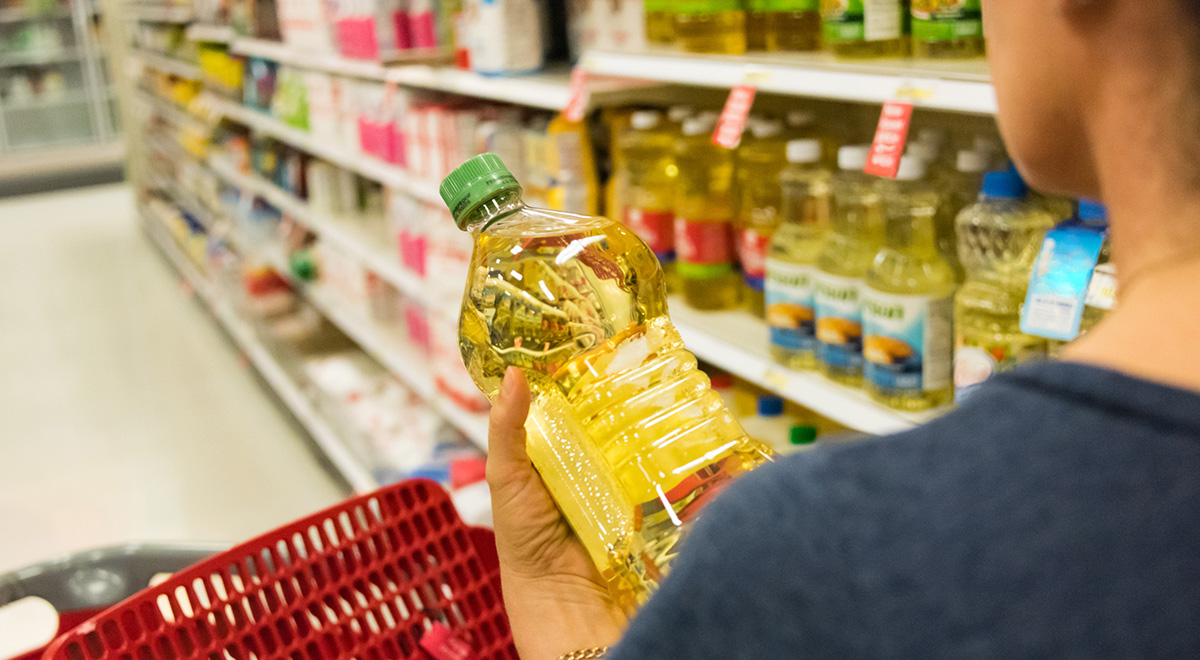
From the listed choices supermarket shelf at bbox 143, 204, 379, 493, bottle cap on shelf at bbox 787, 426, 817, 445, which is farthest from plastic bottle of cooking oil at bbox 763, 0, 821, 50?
supermarket shelf at bbox 143, 204, 379, 493

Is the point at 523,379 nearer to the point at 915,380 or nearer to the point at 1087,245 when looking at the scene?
the point at 1087,245

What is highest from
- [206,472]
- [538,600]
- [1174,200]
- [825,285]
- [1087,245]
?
[1174,200]

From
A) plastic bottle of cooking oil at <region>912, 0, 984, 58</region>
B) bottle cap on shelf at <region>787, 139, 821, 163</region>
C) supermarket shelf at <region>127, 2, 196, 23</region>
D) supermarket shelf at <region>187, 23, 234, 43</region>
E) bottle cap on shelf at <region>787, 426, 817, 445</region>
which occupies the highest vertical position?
supermarket shelf at <region>127, 2, 196, 23</region>

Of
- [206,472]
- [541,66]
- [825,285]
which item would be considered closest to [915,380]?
[825,285]

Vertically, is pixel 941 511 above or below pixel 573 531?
above

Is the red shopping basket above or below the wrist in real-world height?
below

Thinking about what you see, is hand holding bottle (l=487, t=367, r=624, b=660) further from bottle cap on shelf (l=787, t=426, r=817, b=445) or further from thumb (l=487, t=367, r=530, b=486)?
bottle cap on shelf (l=787, t=426, r=817, b=445)

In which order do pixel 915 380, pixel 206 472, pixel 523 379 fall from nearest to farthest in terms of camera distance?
pixel 523 379
pixel 915 380
pixel 206 472

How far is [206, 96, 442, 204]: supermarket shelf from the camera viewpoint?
2828 mm

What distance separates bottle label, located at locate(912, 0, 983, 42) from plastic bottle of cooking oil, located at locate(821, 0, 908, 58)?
3.2 inches

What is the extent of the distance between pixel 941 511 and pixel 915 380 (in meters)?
1.12

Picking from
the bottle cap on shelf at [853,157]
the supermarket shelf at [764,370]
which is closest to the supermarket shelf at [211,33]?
the supermarket shelf at [764,370]

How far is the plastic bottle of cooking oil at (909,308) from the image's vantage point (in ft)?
4.77

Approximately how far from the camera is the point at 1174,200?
1.44 feet
